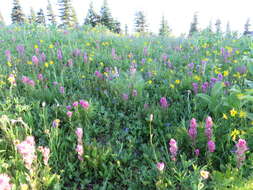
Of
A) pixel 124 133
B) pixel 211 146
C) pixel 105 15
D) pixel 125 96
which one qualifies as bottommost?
pixel 124 133

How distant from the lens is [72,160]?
2.14m

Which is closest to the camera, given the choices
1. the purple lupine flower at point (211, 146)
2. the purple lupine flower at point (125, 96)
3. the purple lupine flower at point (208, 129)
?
the purple lupine flower at point (211, 146)

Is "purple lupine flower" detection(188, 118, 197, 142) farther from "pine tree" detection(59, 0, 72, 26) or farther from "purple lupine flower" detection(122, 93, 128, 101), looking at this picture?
"pine tree" detection(59, 0, 72, 26)

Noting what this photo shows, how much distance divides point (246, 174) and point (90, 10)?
A: 151 ft

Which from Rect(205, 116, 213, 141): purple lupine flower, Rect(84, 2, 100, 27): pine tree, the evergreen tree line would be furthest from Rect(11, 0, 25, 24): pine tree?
Rect(205, 116, 213, 141): purple lupine flower

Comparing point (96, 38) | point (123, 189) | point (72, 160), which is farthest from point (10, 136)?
point (96, 38)

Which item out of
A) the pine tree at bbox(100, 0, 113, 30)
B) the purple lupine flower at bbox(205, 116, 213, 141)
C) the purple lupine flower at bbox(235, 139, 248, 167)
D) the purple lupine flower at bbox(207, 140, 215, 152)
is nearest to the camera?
the purple lupine flower at bbox(235, 139, 248, 167)

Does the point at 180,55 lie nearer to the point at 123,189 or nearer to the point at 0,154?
the point at 123,189

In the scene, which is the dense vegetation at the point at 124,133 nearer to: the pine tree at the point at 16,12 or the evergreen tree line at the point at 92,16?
the evergreen tree line at the point at 92,16

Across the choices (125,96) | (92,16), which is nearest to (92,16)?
(92,16)

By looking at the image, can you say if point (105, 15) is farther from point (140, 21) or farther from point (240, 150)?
point (240, 150)

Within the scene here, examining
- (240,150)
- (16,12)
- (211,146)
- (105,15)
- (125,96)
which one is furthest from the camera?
(16,12)

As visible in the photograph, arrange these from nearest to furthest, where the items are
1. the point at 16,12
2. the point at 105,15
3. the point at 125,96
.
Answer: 1. the point at 125,96
2. the point at 105,15
3. the point at 16,12

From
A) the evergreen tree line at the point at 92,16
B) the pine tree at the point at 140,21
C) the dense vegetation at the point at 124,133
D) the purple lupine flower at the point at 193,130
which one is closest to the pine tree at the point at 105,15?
the evergreen tree line at the point at 92,16
